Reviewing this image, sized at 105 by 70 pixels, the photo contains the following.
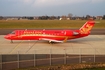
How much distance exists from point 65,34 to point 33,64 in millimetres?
15777

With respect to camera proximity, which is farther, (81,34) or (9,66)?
(81,34)

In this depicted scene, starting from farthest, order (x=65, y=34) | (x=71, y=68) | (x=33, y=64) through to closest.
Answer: (x=65, y=34), (x=33, y=64), (x=71, y=68)

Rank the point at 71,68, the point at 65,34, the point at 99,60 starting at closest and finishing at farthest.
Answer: the point at 71,68 < the point at 99,60 < the point at 65,34

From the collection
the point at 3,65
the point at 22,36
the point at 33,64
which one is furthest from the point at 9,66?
the point at 22,36

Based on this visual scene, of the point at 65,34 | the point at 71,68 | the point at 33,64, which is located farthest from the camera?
the point at 65,34

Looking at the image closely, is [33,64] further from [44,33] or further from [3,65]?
[44,33]

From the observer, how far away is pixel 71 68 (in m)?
17.8

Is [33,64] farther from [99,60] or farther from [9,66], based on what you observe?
[99,60]

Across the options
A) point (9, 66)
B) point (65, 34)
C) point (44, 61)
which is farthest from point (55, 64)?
point (65, 34)

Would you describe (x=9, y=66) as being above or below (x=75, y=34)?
below

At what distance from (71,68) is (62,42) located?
57.7 feet

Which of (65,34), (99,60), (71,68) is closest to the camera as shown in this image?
(71,68)

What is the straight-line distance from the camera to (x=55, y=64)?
19.7m

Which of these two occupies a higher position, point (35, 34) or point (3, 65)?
point (35, 34)
